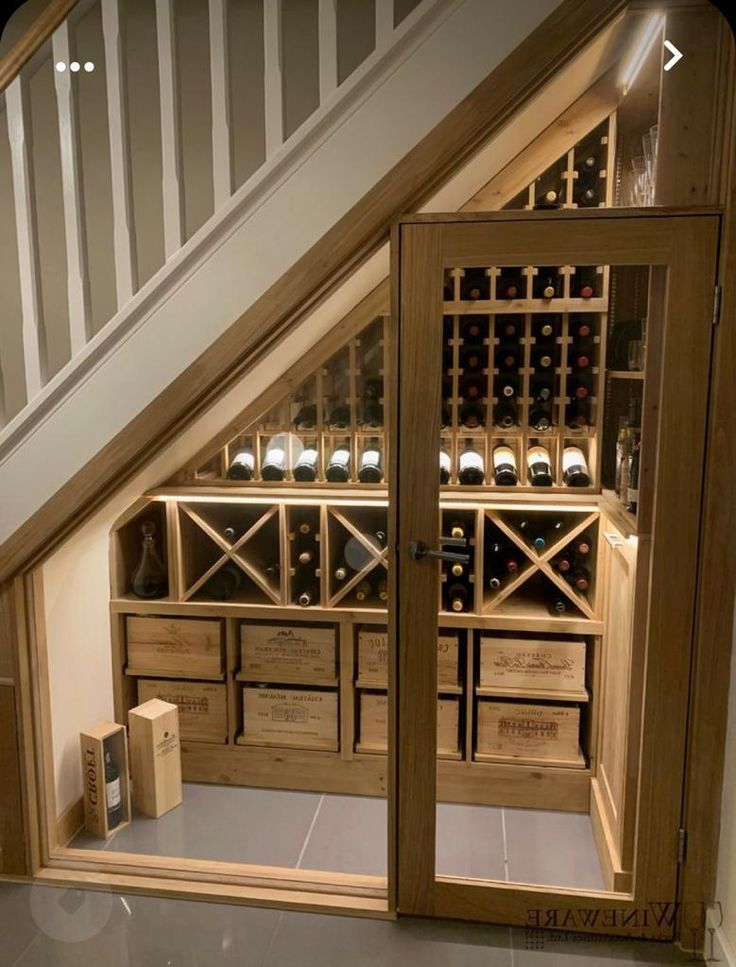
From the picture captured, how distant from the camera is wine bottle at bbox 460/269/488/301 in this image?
203cm

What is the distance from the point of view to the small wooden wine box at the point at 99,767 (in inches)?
87.8

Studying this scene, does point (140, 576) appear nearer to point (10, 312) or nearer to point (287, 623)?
point (287, 623)

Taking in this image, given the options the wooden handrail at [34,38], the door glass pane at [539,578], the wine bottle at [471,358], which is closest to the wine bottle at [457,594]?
the door glass pane at [539,578]

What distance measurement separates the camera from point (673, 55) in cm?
→ 164

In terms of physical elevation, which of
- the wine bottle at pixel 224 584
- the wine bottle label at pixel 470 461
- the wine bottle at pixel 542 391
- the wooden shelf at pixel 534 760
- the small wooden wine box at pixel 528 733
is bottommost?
the wooden shelf at pixel 534 760

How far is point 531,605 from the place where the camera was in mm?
2344

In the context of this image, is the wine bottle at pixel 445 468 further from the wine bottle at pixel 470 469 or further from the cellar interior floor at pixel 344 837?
the cellar interior floor at pixel 344 837

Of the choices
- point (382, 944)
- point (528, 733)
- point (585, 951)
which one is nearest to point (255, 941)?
point (382, 944)

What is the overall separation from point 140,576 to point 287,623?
0.55m

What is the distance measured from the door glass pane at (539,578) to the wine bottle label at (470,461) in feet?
0.04

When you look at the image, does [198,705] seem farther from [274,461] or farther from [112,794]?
[274,461]

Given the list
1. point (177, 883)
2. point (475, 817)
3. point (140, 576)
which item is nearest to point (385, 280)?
point (140, 576)

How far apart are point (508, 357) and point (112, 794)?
6.02ft

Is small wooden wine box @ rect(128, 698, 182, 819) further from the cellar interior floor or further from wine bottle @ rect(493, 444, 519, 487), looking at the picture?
wine bottle @ rect(493, 444, 519, 487)
